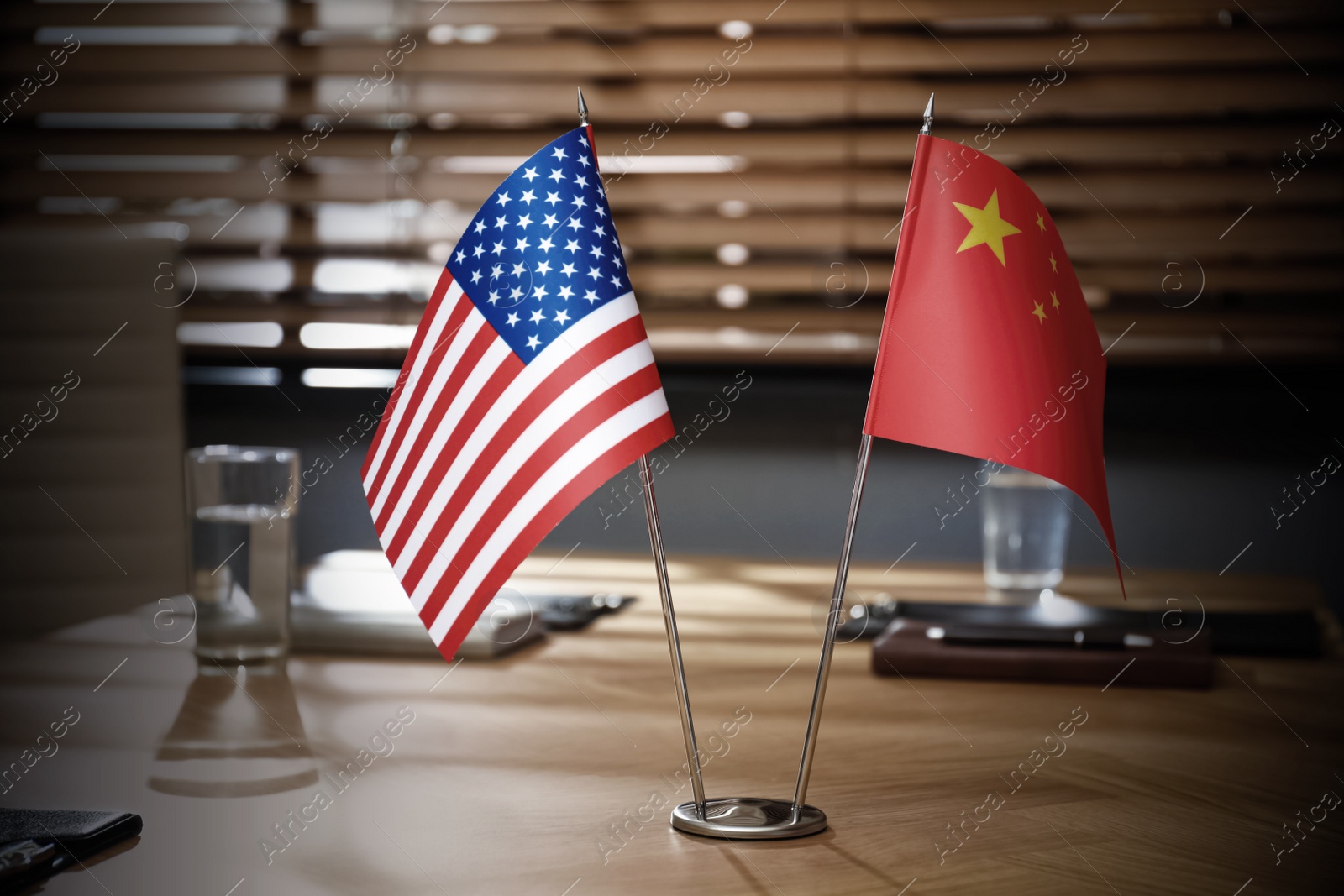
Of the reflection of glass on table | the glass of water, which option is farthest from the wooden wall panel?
the reflection of glass on table

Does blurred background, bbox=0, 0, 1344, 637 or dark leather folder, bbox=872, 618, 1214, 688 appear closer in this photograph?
dark leather folder, bbox=872, 618, 1214, 688

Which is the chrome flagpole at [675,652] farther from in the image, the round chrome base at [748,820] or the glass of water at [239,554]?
the glass of water at [239,554]

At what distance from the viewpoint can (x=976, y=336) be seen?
2.38 ft

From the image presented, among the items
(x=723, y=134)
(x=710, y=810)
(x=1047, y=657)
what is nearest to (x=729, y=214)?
(x=723, y=134)

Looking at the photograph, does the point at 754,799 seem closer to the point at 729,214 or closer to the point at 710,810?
the point at 710,810

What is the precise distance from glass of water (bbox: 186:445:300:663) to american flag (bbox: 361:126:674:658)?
1.15ft

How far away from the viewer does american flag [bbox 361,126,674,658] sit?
29.0 inches

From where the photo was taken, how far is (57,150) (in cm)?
271

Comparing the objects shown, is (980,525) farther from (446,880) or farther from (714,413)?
(446,880)

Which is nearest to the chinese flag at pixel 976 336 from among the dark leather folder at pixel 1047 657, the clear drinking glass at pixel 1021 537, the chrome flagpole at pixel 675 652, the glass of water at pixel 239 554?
the chrome flagpole at pixel 675 652

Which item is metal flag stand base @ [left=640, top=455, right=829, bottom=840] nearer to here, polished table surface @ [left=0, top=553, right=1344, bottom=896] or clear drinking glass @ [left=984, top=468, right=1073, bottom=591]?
polished table surface @ [left=0, top=553, right=1344, bottom=896]

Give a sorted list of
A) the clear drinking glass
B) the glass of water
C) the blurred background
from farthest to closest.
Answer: the blurred background < the clear drinking glass < the glass of water

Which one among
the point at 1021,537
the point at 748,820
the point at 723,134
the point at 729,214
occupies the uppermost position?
the point at 723,134

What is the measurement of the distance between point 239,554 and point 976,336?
734mm
